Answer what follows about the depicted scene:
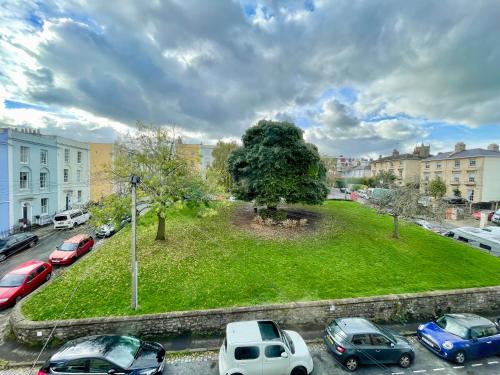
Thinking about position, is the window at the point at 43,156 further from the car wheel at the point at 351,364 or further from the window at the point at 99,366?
the car wheel at the point at 351,364

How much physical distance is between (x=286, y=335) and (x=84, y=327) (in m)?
8.36

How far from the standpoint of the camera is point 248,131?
23.4 metres

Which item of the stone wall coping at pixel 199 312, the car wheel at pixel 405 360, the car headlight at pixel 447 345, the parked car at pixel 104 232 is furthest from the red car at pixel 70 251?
the car headlight at pixel 447 345

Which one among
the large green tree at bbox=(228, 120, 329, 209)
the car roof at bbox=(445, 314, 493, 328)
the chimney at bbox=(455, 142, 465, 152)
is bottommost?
the car roof at bbox=(445, 314, 493, 328)

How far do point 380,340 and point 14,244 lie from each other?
25.9 meters

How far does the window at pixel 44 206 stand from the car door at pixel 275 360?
33322mm

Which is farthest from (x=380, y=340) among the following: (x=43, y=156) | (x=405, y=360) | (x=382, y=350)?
(x=43, y=156)

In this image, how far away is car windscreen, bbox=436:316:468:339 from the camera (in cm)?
1031

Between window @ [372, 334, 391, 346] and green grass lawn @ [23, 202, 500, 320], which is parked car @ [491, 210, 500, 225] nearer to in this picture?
green grass lawn @ [23, 202, 500, 320]

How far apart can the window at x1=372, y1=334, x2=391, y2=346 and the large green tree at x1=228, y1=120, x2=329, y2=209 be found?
12.4m

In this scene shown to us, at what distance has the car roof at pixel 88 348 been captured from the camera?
7.88 m

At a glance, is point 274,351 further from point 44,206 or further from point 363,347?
point 44,206

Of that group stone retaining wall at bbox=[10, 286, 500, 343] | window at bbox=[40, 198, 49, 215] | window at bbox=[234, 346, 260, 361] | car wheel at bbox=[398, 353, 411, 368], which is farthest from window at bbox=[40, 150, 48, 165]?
car wheel at bbox=[398, 353, 411, 368]

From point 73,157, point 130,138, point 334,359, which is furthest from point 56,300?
point 73,157
